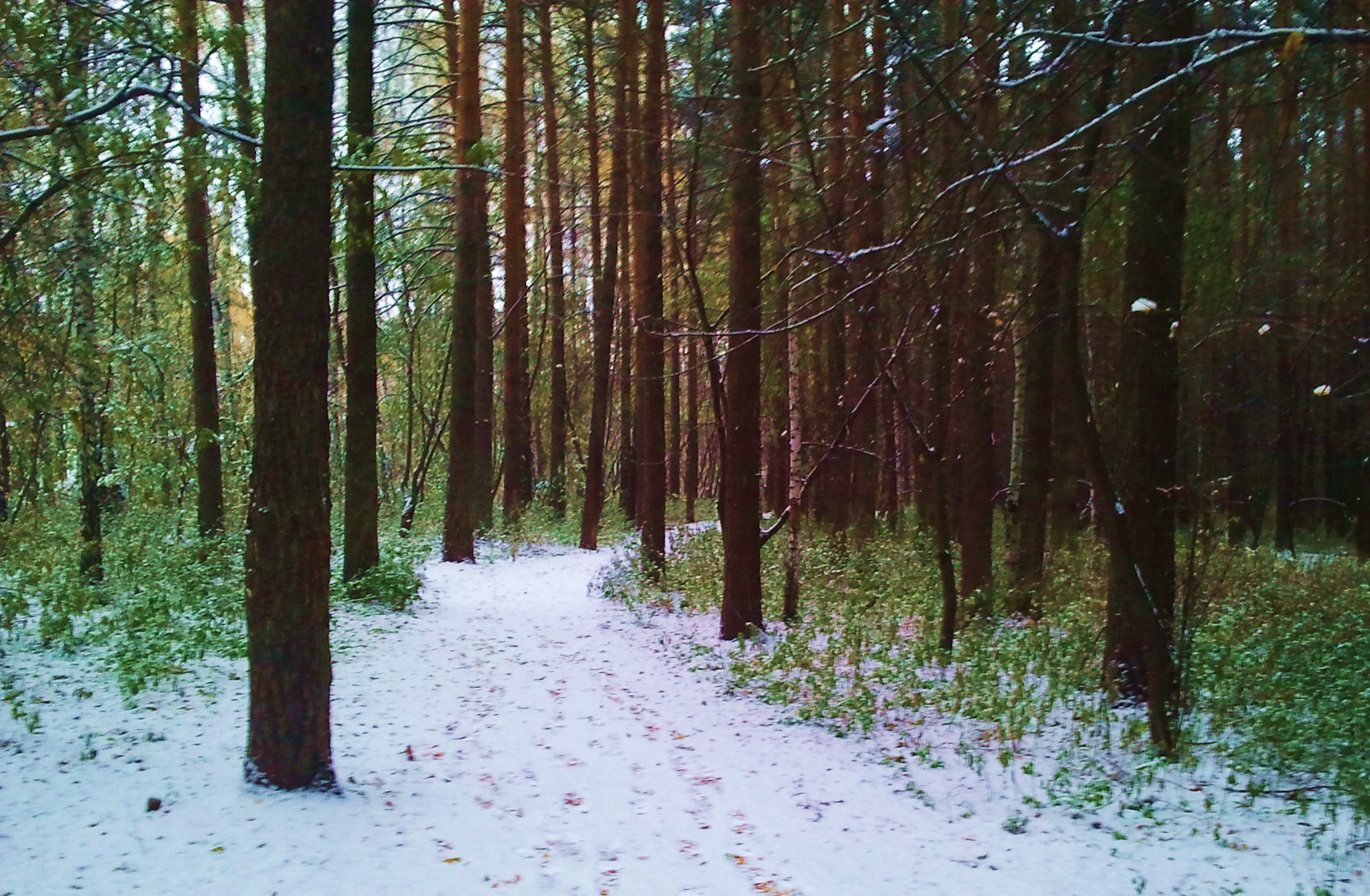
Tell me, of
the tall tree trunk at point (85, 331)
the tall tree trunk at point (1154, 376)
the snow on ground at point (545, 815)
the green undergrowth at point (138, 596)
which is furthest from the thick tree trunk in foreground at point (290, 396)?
the tall tree trunk at point (1154, 376)

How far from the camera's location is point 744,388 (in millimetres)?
9656

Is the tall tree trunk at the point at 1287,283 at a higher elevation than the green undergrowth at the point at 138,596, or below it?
higher

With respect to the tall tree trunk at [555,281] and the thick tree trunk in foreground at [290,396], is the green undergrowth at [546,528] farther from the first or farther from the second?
the thick tree trunk in foreground at [290,396]

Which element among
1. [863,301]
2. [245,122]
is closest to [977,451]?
[863,301]

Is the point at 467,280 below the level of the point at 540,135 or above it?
below

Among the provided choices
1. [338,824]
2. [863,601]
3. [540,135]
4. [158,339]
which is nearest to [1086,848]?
[338,824]

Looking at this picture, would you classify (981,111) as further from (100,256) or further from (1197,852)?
(100,256)

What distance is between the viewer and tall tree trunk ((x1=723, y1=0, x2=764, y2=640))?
9.18 m

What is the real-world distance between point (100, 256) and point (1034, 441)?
999 cm

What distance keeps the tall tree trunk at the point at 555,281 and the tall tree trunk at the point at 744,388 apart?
30.8ft

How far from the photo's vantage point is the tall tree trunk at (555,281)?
18.3 m

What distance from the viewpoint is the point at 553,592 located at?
45.7 feet

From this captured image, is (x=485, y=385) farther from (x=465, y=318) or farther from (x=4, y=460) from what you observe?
(x=4, y=460)

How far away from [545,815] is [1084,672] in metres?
4.63
